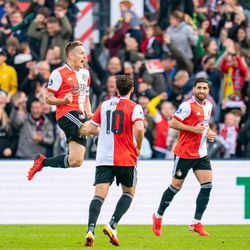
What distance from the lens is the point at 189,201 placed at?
730 inches

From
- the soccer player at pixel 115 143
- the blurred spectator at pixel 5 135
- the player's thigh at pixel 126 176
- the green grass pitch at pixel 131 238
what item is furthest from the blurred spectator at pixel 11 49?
the player's thigh at pixel 126 176

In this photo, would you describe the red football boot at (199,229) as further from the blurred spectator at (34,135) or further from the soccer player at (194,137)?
the blurred spectator at (34,135)

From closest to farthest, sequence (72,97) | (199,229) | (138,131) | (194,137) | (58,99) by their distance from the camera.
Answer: (138,131), (58,99), (72,97), (194,137), (199,229)

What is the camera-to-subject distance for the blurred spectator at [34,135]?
20.0m

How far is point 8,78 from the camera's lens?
2136cm

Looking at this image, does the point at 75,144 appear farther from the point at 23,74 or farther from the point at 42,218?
the point at 23,74

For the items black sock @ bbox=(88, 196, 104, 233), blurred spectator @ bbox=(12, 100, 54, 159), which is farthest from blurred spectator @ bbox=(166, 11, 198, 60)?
black sock @ bbox=(88, 196, 104, 233)

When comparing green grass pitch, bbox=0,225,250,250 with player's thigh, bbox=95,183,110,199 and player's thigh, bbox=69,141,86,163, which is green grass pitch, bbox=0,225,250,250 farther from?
player's thigh, bbox=69,141,86,163

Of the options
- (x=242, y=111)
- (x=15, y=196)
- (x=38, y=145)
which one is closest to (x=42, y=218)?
(x=15, y=196)

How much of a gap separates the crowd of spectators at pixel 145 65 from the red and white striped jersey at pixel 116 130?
19.2ft

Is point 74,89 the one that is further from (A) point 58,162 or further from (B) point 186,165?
(B) point 186,165

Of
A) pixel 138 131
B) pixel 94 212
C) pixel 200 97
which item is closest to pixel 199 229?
pixel 200 97

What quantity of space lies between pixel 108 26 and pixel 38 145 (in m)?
4.76

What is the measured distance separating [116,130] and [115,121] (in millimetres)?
115
